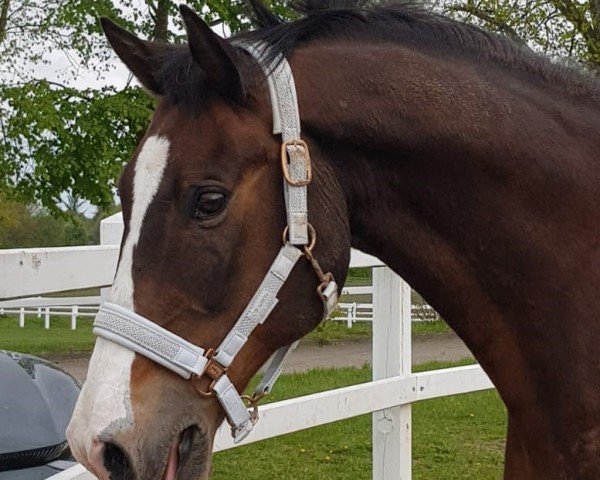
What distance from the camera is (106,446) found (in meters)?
1.76

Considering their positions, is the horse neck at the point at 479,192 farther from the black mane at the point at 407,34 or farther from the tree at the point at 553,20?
the tree at the point at 553,20

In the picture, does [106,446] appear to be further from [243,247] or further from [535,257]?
[535,257]

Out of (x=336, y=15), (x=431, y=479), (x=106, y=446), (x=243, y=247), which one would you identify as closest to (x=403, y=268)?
(x=243, y=247)

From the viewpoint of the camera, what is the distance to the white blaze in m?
1.76

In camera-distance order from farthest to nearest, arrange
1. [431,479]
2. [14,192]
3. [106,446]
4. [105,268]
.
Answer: [14,192] < [431,479] < [105,268] < [106,446]

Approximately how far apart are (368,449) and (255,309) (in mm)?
5241

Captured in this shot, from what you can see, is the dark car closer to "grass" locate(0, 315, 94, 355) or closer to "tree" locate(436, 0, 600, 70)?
"tree" locate(436, 0, 600, 70)

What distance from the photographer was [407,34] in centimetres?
215

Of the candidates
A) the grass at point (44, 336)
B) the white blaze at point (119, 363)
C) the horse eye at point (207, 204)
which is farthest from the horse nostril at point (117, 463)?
the grass at point (44, 336)

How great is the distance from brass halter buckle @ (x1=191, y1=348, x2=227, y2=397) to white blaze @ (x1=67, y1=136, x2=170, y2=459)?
0.15 metres

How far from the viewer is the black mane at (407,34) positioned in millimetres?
2121

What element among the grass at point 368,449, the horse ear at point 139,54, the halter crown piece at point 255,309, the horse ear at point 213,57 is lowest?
the grass at point 368,449

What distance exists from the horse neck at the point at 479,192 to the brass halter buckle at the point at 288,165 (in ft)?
0.25

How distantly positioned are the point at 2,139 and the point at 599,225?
11.6 meters
